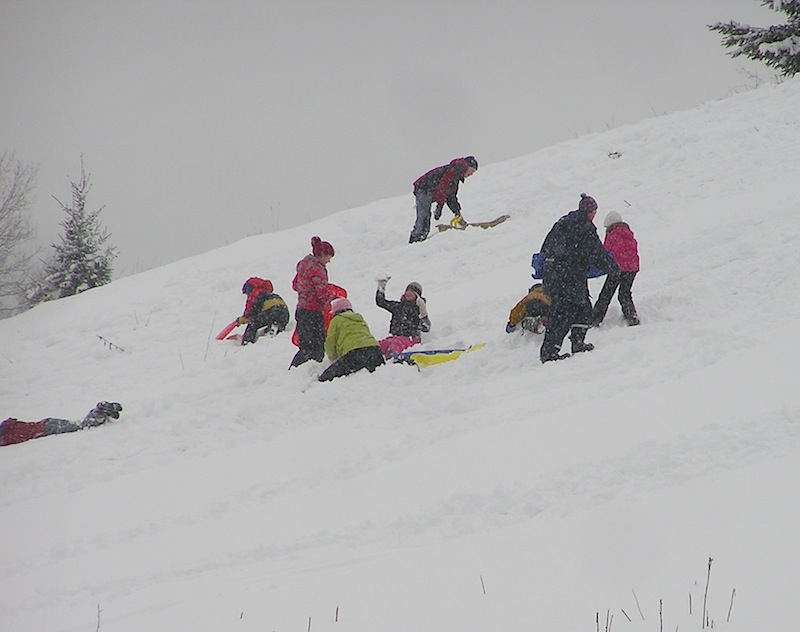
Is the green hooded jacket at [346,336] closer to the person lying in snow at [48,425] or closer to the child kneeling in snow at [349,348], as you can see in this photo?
the child kneeling in snow at [349,348]

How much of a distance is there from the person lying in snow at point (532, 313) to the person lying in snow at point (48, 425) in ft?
14.7

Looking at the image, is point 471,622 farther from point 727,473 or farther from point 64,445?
point 64,445

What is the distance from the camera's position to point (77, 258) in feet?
71.3

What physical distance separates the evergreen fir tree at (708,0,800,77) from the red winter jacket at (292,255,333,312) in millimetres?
10892

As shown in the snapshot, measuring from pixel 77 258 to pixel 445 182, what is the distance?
45.8ft

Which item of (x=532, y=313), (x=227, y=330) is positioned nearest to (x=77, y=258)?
(x=227, y=330)

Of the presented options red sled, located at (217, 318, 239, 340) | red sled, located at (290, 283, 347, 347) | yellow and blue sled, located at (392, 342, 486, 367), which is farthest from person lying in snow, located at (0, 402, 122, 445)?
yellow and blue sled, located at (392, 342, 486, 367)

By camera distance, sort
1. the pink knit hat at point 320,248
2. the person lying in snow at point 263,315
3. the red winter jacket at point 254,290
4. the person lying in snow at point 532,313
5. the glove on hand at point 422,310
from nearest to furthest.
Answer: the person lying in snow at point 532,313, the pink knit hat at point 320,248, the glove on hand at point 422,310, the person lying in snow at point 263,315, the red winter jacket at point 254,290

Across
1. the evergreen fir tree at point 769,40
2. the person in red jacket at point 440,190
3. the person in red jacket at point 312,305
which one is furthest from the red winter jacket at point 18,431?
the evergreen fir tree at point 769,40

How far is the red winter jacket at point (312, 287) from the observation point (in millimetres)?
8602

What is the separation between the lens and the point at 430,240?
1282cm

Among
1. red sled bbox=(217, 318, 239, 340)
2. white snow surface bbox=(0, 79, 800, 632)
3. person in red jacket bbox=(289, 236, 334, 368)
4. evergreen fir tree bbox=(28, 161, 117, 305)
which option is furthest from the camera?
evergreen fir tree bbox=(28, 161, 117, 305)

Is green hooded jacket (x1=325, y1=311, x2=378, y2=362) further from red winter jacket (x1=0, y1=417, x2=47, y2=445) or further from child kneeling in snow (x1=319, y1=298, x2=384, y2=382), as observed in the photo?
red winter jacket (x1=0, y1=417, x2=47, y2=445)

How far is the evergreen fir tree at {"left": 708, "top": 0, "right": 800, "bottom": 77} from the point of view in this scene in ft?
47.5
